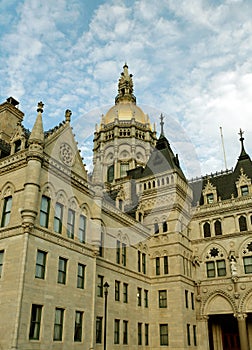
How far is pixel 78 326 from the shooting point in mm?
27406

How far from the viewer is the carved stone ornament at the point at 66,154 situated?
3022 cm

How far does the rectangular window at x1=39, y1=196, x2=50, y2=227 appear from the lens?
2653 cm

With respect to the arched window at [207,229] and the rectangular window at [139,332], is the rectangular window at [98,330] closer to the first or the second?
the rectangular window at [139,332]

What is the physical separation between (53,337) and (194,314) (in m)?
21.2

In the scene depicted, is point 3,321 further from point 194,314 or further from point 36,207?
point 194,314

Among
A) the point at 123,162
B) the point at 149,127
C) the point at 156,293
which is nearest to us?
the point at 156,293

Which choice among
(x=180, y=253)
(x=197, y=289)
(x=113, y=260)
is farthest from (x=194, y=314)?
(x=113, y=260)

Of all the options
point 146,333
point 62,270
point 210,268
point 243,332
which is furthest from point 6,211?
point 243,332

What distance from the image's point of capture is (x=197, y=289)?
1677 inches

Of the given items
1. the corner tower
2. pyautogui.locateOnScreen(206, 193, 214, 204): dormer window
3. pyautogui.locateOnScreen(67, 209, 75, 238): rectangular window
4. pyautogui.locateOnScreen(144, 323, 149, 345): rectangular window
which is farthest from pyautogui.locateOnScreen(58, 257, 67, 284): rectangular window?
the corner tower

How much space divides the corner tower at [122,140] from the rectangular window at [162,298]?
24.3 m

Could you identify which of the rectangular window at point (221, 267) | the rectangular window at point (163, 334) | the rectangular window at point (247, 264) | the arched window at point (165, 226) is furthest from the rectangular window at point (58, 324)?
the rectangular window at point (247, 264)

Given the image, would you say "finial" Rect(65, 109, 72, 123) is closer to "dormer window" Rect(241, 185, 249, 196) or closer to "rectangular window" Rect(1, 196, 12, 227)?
"rectangular window" Rect(1, 196, 12, 227)

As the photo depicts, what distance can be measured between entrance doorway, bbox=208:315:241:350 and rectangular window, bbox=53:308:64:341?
24.1 meters
